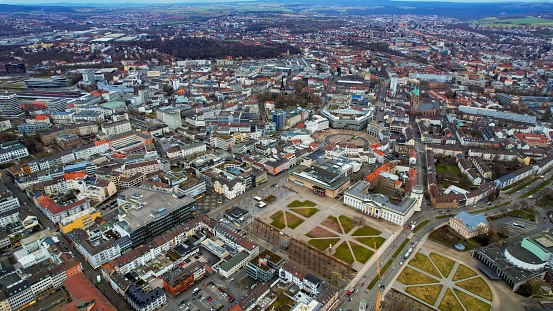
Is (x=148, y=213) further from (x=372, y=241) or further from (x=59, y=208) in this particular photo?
(x=372, y=241)

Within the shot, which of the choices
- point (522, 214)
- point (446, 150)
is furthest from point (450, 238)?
point (446, 150)

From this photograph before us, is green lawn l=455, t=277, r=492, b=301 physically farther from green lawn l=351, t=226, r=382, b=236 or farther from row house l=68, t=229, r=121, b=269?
row house l=68, t=229, r=121, b=269

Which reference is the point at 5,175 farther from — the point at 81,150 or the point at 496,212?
the point at 496,212

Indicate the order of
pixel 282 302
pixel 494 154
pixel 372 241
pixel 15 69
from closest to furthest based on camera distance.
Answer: pixel 282 302, pixel 372 241, pixel 494 154, pixel 15 69

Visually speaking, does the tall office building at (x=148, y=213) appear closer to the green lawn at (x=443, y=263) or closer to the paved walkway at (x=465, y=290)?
the paved walkway at (x=465, y=290)

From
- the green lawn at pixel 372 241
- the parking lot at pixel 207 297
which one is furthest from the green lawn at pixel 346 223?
the parking lot at pixel 207 297

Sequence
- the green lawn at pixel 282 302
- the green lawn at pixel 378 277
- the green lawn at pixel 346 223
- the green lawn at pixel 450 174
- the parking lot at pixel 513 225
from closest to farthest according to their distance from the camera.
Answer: the green lawn at pixel 282 302
the green lawn at pixel 378 277
the parking lot at pixel 513 225
the green lawn at pixel 346 223
the green lawn at pixel 450 174

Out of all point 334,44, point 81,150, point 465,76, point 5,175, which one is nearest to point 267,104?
point 81,150
